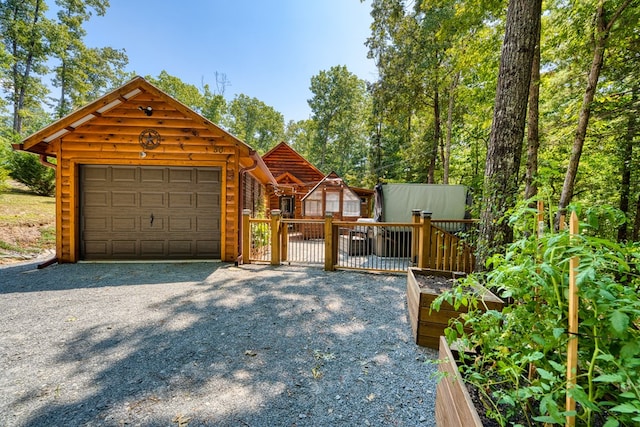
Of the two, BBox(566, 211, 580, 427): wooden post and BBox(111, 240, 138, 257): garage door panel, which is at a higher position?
BBox(566, 211, 580, 427): wooden post

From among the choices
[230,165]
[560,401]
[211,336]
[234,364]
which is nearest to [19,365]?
[211,336]

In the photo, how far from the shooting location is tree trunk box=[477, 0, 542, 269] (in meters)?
3.23

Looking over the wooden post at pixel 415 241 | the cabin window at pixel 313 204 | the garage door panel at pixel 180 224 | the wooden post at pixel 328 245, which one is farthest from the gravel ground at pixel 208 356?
the cabin window at pixel 313 204

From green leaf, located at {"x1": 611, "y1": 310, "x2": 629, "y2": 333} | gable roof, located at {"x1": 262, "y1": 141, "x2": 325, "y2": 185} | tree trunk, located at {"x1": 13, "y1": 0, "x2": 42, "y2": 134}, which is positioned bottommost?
green leaf, located at {"x1": 611, "y1": 310, "x2": 629, "y2": 333}

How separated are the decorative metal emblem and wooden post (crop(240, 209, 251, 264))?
259 cm

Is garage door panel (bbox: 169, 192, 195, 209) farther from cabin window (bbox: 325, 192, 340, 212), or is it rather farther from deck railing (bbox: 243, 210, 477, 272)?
cabin window (bbox: 325, 192, 340, 212)

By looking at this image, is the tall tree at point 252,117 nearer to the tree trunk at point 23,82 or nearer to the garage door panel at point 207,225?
the tree trunk at point 23,82

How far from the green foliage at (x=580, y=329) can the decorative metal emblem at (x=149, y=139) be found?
22.4ft

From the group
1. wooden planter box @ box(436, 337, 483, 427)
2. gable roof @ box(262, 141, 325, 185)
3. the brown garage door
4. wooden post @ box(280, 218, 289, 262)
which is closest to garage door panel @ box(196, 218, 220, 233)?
the brown garage door

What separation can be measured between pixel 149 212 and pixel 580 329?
24.0 ft

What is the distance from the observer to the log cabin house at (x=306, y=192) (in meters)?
12.8

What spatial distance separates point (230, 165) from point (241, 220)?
4.42 ft

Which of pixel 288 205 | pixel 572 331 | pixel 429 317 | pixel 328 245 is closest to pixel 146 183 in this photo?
pixel 328 245

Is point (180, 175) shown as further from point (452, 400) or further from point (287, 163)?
point (287, 163)
